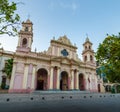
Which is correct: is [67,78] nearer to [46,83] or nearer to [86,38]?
[46,83]

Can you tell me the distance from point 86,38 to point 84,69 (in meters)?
14.2

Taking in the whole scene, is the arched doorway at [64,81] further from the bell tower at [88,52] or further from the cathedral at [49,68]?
the bell tower at [88,52]

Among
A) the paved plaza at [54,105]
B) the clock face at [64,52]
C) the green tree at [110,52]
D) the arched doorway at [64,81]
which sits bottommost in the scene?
the paved plaza at [54,105]

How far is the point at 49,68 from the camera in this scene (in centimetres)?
Answer: 2750

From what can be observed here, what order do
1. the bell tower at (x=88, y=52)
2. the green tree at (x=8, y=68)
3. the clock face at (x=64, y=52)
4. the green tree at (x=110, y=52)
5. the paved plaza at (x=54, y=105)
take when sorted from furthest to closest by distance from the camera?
the bell tower at (x=88, y=52)
the clock face at (x=64, y=52)
the green tree at (x=8, y=68)
the green tree at (x=110, y=52)
the paved plaza at (x=54, y=105)

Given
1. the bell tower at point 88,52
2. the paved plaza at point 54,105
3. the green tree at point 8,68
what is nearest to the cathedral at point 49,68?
the bell tower at point 88,52

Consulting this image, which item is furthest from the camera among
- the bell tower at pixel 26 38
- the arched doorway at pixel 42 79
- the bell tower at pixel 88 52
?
the bell tower at pixel 88 52

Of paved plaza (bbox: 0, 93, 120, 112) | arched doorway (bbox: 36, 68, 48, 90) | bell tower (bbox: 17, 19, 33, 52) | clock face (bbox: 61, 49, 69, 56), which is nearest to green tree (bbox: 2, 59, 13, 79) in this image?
bell tower (bbox: 17, 19, 33, 52)

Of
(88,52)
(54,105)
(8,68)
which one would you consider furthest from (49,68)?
(54,105)

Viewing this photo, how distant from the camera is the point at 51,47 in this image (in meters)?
31.1

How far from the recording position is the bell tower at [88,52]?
122 ft

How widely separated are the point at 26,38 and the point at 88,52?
2153cm

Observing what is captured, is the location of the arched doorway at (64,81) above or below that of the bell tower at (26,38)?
below

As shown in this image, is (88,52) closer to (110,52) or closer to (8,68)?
(8,68)
